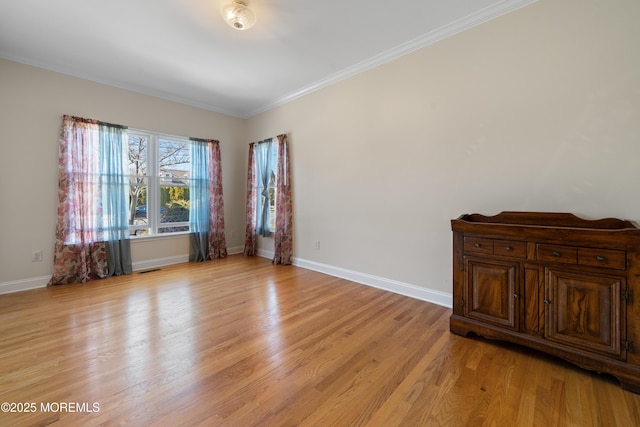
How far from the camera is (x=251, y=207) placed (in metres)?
5.05

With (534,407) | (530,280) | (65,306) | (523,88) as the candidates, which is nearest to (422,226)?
(530,280)

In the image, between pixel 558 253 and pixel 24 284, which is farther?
pixel 24 284

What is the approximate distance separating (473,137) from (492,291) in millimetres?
1452

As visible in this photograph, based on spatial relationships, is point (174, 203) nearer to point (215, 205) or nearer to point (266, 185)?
point (215, 205)

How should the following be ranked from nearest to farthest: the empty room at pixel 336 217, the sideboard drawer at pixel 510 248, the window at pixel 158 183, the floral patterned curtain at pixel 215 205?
the empty room at pixel 336 217
the sideboard drawer at pixel 510 248
the window at pixel 158 183
the floral patterned curtain at pixel 215 205

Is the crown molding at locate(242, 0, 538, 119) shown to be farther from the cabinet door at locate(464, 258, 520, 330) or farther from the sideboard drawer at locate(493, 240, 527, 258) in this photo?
the cabinet door at locate(464, 258, 520, 330)

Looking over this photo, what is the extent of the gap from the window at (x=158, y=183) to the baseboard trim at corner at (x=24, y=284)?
1.13 meters

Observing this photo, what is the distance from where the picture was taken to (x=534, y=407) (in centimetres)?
138

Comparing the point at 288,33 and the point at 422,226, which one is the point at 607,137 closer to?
the point at 422,226

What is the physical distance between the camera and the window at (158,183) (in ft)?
13.5

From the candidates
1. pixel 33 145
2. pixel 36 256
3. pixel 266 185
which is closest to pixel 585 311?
pixel 266 185

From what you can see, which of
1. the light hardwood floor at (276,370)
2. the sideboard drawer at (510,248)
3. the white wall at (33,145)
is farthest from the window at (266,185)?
the sideboard drawer at (510,248)

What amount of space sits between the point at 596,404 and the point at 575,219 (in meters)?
1.23

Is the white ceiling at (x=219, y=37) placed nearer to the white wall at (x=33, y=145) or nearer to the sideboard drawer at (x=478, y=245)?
the white wall at (x=33, y=145)
